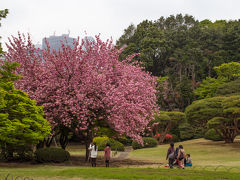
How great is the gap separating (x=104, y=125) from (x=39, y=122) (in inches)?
246

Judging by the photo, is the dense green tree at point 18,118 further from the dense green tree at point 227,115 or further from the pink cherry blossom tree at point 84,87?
the dense green tree at point 227,115

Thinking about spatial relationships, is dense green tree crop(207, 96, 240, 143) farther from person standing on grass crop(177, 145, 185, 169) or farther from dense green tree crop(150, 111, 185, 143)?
person standing on grass crop(177, 145, 185, 169)

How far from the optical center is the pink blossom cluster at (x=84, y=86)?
1945cm

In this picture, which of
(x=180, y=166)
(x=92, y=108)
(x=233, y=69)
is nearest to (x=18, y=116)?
(x=92, y=108)

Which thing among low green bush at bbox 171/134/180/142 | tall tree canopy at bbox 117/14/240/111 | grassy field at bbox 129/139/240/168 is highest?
tall tree canopy at bbox 117/14/240/111

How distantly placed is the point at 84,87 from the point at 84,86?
8 cm

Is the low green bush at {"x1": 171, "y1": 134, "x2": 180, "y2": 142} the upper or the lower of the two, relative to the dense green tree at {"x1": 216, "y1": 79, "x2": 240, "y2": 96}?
lower

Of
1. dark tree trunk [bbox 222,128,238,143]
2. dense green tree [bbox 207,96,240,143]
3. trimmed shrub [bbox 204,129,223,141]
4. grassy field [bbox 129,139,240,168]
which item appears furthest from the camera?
trimmed shrub [bbox 204,129,223,141]

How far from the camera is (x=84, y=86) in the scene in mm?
19672

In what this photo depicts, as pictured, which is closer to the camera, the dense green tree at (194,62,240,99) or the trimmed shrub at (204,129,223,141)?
the trimmed shrub at (204,129,223,141)

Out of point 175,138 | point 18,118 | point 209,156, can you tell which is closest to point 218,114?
point 209,156

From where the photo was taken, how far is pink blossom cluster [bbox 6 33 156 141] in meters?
19.5

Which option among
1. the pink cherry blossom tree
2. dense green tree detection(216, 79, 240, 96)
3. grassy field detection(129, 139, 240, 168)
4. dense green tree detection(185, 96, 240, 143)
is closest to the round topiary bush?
the pink cherry blossom tree

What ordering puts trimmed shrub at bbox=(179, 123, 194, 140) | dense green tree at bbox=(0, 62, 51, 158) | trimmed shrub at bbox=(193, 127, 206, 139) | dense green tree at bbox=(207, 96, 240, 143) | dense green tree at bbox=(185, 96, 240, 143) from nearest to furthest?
dense green tree at bbox=(0, 62, 51, 158), dense green tree at bbox=(207, 96, 240, 143), dense green tree at bbox=(185, 96, 240, 143), trimmed shrub at bbox=(179, 123, 194, 140), trimmed shrub at bbox=(193, 127, 206, 139)
